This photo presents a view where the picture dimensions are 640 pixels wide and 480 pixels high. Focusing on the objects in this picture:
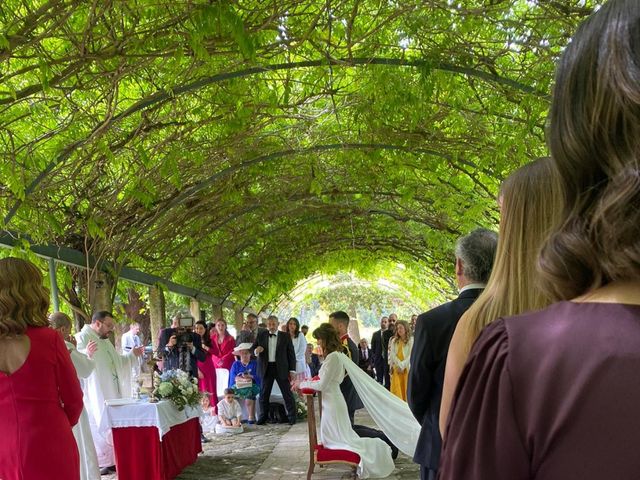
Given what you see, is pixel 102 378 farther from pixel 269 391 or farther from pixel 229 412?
pixel 269 391

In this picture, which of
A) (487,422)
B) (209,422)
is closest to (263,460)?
(209,422)

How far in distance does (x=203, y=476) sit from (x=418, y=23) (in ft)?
17.8

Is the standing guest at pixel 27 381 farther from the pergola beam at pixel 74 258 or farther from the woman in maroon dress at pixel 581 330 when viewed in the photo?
the pergola beam at pixel 74 258

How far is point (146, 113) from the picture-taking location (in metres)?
7.71

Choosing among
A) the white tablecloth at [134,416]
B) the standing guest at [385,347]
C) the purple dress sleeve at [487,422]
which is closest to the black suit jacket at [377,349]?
the standing guest at [385,347]

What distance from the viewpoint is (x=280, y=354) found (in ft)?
42.8

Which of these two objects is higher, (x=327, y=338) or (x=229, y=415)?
(x=327, y=338)

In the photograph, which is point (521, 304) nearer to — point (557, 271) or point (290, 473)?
point (557, 271)

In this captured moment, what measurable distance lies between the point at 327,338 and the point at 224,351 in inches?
293

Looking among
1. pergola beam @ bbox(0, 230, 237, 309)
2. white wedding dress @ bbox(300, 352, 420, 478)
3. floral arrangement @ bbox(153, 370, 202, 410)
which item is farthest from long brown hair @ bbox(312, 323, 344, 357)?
pergola beam @ bbox(0, 230, 237, 309)

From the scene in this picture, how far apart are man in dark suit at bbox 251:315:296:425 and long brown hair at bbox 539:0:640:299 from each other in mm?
12151

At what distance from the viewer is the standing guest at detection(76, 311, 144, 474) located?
8195 millimetres

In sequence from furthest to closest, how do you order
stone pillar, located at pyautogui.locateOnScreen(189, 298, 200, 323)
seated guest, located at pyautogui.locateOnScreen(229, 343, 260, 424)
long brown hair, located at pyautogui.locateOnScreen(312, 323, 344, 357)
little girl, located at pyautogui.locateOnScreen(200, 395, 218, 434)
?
stone pillar, located at pyautogui.locateOnScreen(189, 298, 200, 323), little girl, located at pyautogui.locateOnScreen(200, 395, 218, 434), seated guest, located at pyautogui.locateOnScreen(229, 343, 260, 424), long brown hair, located at pyautogui.locateOnScreen(312, 323, 344, 357)

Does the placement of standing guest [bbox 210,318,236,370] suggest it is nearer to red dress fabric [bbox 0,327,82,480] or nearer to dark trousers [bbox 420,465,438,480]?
red dress fabric [bbox 0,327,82,480]
